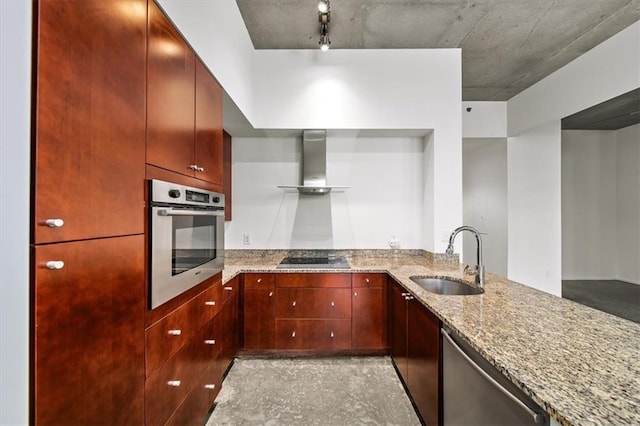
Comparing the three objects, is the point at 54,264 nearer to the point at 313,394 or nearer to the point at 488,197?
the point at 313,394

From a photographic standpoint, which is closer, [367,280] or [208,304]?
[208,304]

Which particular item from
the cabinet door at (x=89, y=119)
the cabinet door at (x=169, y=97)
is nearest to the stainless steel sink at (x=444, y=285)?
the cabinet door at (x=169, y=97)

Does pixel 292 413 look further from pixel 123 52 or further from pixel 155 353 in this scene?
pixel 123 52

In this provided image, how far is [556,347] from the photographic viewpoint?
982mm

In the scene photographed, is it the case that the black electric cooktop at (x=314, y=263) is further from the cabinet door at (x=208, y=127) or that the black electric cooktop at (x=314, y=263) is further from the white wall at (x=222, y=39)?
the white wall at (x=222, y=39)

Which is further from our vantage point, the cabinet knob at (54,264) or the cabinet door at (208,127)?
the cabinet door at (208,127)

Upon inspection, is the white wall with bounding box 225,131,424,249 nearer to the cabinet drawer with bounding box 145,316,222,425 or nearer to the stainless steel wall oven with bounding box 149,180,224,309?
the stainless steel wall oven with bounding box 149,180,224,309

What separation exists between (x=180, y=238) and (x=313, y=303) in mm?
1599

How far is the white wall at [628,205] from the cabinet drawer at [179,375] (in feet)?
24.4

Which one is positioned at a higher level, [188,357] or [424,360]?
[188,357]

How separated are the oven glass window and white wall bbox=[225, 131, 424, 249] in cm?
151

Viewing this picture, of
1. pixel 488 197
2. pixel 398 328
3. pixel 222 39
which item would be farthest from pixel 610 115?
pixel 222 39

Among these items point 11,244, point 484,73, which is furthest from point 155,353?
point 484,73

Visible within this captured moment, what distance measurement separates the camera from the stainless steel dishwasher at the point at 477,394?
2.83ft
